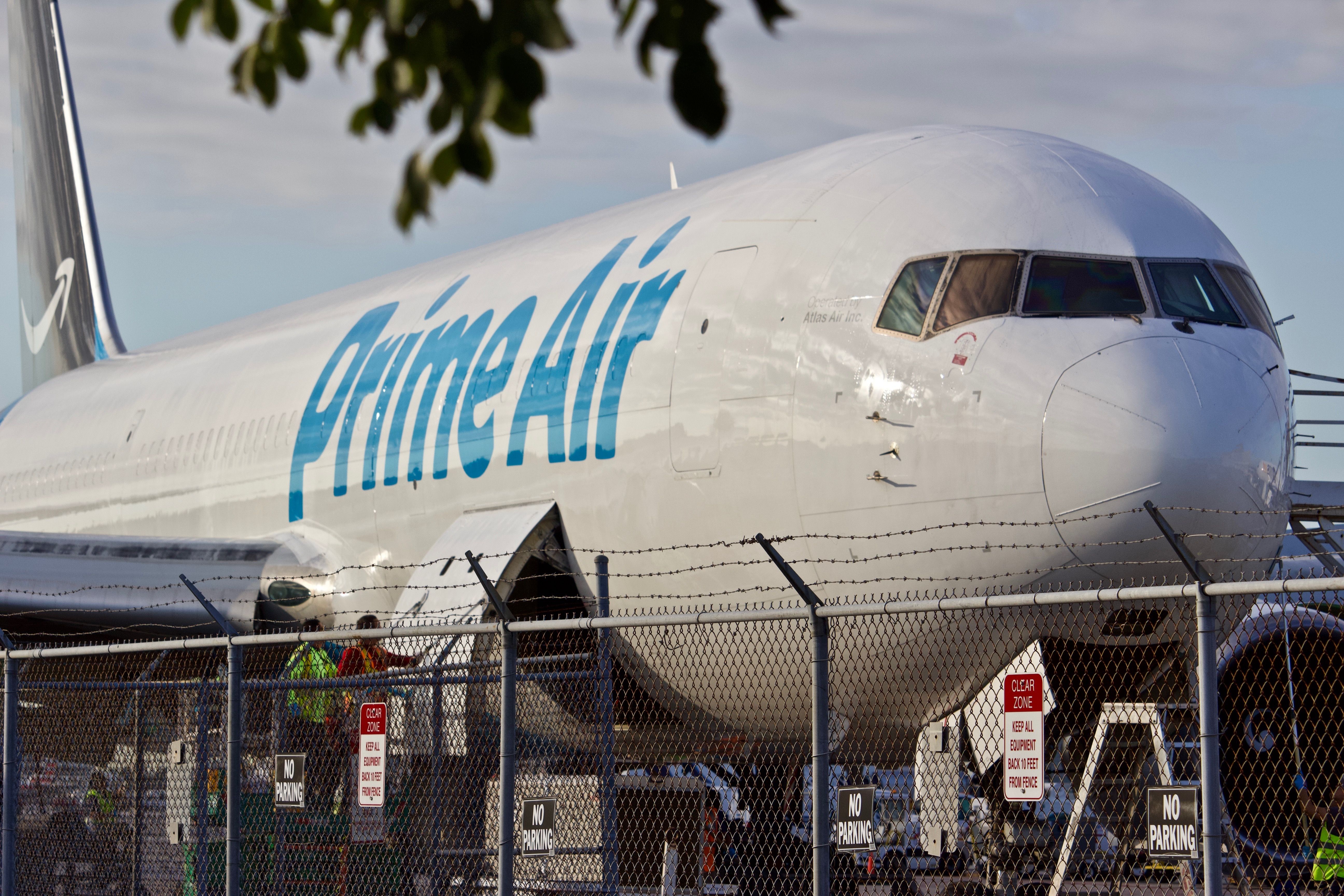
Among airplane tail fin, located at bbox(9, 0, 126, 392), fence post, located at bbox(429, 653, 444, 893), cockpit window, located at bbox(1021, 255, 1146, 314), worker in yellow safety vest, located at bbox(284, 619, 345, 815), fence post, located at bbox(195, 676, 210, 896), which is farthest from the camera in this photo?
airplane tail fin, located at bbox(9, 0, 126, 392)

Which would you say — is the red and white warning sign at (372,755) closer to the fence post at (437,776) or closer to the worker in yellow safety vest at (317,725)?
the fence post at (437,776)

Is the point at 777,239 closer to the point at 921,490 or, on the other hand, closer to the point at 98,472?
the point at 921,490

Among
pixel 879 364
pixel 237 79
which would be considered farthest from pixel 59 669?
pixel 237 79

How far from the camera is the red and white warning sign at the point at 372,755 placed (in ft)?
24.4

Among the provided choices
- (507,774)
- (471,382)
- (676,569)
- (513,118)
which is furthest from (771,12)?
(471,382)

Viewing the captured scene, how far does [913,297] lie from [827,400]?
672 mm

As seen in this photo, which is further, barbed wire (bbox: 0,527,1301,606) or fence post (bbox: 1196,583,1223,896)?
barbed wire (bbox: 0,527,1301,606)

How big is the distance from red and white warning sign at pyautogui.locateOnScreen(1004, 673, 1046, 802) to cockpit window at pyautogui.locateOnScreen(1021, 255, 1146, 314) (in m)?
2.80

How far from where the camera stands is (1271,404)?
8.09m

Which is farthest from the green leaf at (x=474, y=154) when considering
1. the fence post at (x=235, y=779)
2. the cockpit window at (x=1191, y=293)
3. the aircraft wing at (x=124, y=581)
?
the aircraft wing at (x=124, y=581)

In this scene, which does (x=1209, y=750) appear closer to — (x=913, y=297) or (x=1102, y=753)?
(x=1102, y=753)

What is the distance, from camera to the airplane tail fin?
81.8 feet

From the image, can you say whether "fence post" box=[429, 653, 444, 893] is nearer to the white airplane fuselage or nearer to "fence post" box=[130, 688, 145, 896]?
the white airplane fuselage

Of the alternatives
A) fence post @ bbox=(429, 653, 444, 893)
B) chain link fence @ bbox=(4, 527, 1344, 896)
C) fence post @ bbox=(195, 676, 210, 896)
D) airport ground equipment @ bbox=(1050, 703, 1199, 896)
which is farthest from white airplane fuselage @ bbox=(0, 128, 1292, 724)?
fence post @ bbox=(195, 676, 210, 896)
